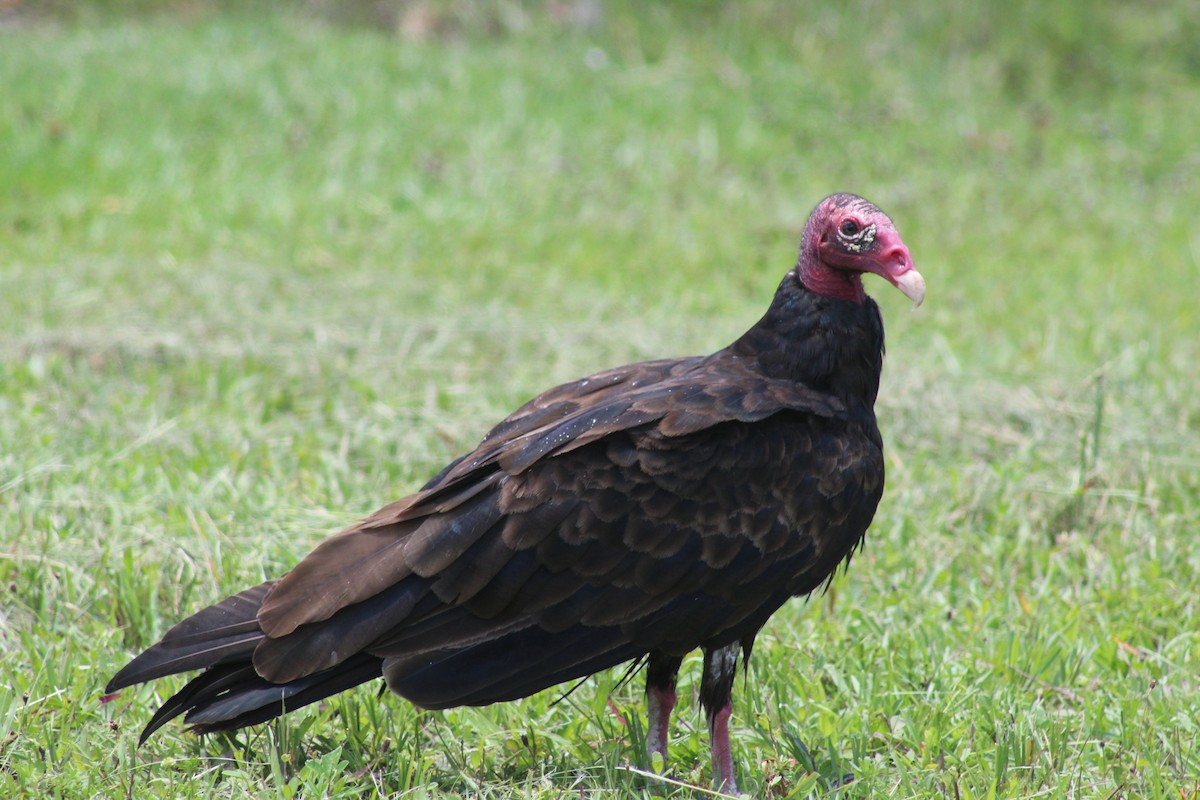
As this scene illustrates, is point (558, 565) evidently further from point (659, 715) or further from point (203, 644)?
point (203, 644)

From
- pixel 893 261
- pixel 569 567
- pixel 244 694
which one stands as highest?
pixel 893 261

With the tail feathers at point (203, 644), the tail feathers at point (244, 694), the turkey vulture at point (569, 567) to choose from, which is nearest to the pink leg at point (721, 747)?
the turkey vulture at point (569, 567)

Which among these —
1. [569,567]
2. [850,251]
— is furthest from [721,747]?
[850,251]

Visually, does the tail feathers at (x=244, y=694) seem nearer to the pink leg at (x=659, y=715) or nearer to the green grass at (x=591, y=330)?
the green grass at (x=591, y=330)

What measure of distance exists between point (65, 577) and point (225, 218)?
4.05 m

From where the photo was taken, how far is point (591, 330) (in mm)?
5785

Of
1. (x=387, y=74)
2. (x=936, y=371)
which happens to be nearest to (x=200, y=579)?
(x=936, y=371)

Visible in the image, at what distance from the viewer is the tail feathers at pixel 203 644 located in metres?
2.72

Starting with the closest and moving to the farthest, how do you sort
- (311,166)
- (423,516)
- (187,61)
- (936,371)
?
(423,516), (936,371), (311,166), (187,61)

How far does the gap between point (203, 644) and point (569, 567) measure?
2.44 ft

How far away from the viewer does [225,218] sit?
7.23 metres

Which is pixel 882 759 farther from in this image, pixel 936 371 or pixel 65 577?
pixel 936 371

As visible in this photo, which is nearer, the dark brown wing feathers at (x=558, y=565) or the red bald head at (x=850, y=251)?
the dark brown wing feathers at (x=558, y=565)

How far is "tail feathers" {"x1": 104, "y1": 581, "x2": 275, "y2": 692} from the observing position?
107 inches
